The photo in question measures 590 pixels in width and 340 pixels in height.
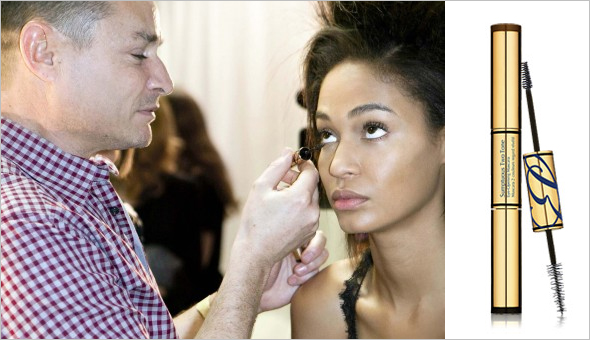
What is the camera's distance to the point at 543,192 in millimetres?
906

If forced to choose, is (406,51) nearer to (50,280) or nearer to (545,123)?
(545,123)

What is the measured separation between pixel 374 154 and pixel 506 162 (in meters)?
0.32

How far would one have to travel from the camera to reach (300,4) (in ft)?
4.92

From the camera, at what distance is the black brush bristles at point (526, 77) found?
0.92 meters

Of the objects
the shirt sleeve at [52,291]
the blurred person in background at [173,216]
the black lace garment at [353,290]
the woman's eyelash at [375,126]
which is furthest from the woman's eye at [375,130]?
the blurred person in background at [173,216]

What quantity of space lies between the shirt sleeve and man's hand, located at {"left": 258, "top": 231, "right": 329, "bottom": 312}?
35cm

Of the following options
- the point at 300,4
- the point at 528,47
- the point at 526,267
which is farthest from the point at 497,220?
the point at 300,4

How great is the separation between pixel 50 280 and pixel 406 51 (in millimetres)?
640

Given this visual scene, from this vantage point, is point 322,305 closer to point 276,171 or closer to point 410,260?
point 410,260

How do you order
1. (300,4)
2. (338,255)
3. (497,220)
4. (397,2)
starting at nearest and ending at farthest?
(497,220), (397,2), (338,255), (300,4)

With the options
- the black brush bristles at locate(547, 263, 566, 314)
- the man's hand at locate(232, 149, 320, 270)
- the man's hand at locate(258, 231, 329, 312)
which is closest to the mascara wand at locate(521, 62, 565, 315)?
the black brush bristles at locate(547, 263, 566, 314)

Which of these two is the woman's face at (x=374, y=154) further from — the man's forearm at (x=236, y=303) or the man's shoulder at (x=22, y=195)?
the man's shoulder at (x=22, y=195)

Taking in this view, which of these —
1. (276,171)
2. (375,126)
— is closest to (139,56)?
(276,171)

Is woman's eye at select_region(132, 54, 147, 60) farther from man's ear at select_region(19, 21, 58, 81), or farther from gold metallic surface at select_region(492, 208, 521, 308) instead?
gold metallic surface at select_region(492, 208, 521, 308)
